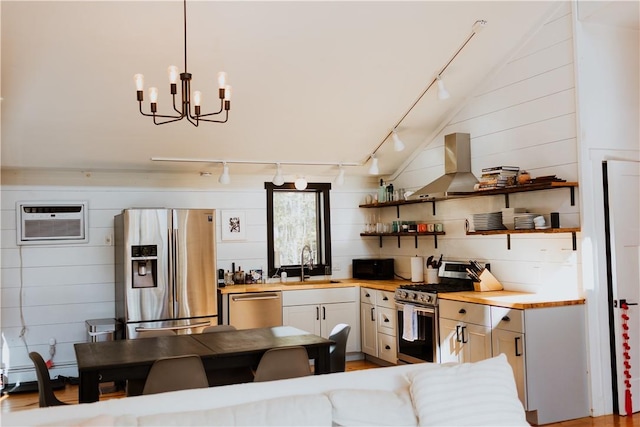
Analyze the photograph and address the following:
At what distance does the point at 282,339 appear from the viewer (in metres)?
3.96

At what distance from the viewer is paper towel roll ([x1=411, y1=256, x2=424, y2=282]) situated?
6.35m

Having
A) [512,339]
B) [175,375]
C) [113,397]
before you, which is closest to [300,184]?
[113,397]

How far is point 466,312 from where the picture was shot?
15.9ft

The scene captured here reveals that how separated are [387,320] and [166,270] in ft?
7.40

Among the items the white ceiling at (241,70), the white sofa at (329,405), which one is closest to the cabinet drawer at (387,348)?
the white ceiling at (241,70)

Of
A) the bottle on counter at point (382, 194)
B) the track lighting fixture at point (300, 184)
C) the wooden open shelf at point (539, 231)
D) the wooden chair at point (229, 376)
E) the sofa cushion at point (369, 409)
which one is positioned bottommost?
the wooden chair at point (229, 376)

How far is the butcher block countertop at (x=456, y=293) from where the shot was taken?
14.4 ft

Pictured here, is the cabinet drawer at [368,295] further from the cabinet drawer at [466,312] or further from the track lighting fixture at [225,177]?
the track lighting fixture at [225,177]

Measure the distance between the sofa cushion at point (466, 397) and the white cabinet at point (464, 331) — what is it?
2103mm

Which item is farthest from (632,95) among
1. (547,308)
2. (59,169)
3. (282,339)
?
→ (59,169)

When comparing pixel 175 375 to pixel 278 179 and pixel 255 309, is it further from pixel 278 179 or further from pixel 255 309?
pixel 278 179

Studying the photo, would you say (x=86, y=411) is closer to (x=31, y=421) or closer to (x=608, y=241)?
(x=31, y=421)

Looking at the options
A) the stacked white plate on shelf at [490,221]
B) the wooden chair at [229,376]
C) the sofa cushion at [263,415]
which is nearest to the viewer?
the sofa cushion at [263,415]

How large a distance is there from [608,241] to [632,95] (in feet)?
4.10
